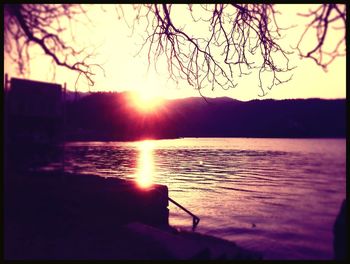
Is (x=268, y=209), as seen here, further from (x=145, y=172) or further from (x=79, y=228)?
(x=145, y=172)

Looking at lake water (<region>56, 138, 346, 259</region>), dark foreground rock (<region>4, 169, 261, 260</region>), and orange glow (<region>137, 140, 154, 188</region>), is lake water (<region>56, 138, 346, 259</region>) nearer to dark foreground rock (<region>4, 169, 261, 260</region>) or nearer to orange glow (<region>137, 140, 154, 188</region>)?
orange glow (<region>137, 140, 154, 188</region>)

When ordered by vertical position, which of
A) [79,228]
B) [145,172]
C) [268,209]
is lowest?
[268,209]

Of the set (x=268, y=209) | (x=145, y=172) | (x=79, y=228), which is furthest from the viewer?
(x=145, y=172)

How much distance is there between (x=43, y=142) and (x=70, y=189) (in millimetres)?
2600

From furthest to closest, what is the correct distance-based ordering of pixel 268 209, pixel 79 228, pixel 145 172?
1. pixel 145 172
2. pixel 268 209
3. pixel 79 228

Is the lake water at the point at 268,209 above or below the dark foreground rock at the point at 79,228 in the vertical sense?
below

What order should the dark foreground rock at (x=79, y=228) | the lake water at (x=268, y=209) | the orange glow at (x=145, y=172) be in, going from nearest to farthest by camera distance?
the dark foreground rock at (x=79, y=228), the orange glow at (x=145, y=172), the lake water at (x=268, y=209)

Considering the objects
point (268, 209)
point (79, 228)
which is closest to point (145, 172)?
point (268, 209)

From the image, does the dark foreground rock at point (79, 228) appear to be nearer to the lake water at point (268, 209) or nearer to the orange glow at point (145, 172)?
the lake water at point (268, 209)

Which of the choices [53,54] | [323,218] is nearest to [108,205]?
[53,54]

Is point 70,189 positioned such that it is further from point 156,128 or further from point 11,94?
point 156,128

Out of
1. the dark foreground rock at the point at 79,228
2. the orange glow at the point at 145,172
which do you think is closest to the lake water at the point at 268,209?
the orange glow at the point at 145,172

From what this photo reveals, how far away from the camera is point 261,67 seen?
5945 millimetres

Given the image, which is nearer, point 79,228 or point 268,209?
point 79,228
